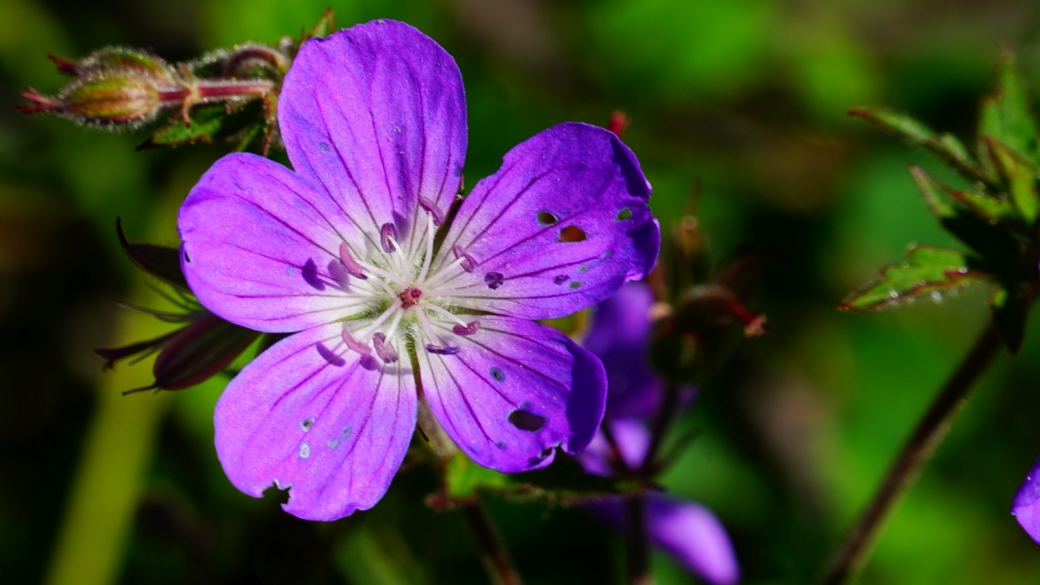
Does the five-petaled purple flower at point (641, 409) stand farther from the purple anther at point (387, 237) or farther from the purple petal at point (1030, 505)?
the purple petal at point (1030, 505)

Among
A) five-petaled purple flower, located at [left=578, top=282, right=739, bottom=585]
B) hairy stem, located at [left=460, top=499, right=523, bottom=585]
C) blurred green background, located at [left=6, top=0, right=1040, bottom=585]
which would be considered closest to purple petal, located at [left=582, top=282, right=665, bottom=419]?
five-petaled purple flower, located at [left=578, top=282, right=739, bottom=585]

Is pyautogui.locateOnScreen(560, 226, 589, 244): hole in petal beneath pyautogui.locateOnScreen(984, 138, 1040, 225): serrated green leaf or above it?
beneath

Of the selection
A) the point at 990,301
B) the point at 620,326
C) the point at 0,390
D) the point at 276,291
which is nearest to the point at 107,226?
the point at 0,390

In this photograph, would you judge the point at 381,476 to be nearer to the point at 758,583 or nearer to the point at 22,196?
the point at 758,583

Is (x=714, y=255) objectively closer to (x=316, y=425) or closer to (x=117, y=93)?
(x=316, y=425)

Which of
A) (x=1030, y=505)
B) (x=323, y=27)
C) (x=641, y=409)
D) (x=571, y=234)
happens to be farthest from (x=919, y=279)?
(x=323, y=27)

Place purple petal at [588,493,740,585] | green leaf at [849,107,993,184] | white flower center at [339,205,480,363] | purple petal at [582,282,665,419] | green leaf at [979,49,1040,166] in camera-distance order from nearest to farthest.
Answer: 1. white flower center at [339,205,480,363]
2. green leaf at [849,107,993,184]
3. green leaf at [979,49,1040,166]
4. purple petal at [582,282,665,419]
5. purple petal at [588,493,740,585]

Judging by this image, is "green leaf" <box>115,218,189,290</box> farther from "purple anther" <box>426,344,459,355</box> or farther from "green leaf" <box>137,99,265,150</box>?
"purple anther" <box>426,344,459,355</box>
